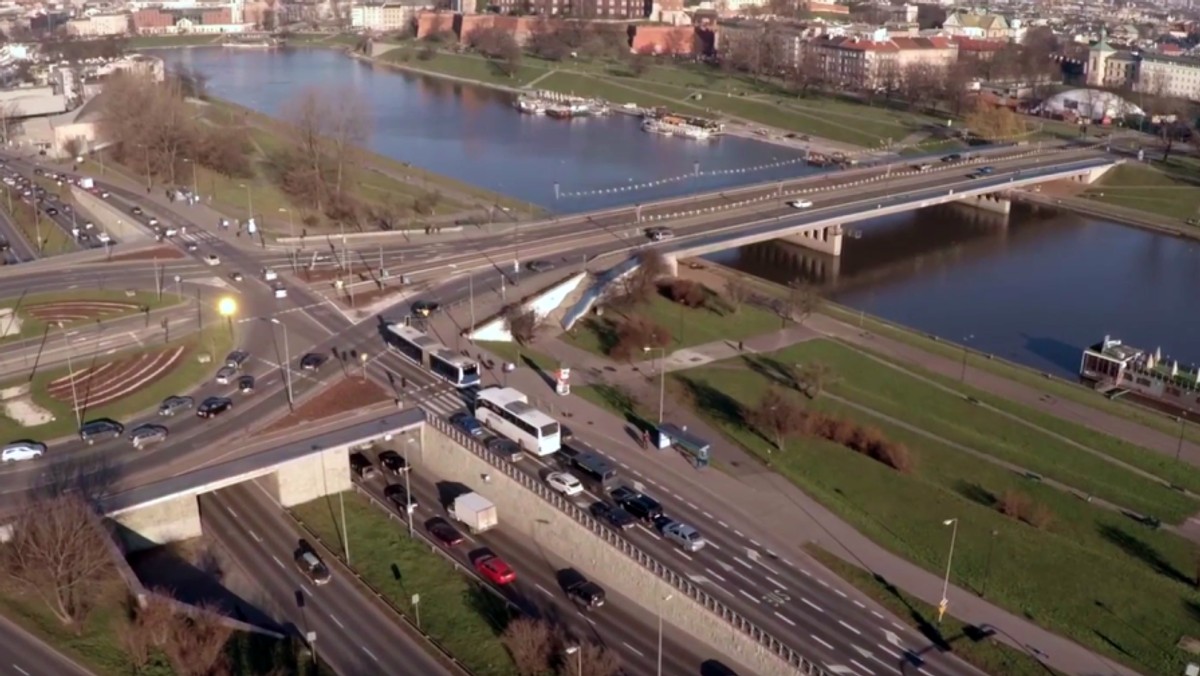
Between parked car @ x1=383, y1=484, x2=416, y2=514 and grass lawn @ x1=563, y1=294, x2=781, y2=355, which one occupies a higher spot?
grass lawn @ x1=563, y1=294, x2=781, y2=355

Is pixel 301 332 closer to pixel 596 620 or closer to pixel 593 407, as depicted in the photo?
pixel 593 407

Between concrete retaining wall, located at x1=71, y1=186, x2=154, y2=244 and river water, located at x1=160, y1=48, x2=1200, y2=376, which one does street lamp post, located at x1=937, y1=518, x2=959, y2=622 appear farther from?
concrete retaining wall, located at x1=71, y1=186, x2=154, y2=244

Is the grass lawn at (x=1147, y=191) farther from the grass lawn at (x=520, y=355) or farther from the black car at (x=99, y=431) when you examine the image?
the black car at (x=99, y=431)

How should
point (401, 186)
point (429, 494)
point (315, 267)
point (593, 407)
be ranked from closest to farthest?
point (429, 494) → point (593, 407) → point (315, 267) → point (401, 186)

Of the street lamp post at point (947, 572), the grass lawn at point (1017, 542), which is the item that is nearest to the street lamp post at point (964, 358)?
the grass lawn at point (1017, 542)

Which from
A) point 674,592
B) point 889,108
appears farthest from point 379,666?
point 889,108

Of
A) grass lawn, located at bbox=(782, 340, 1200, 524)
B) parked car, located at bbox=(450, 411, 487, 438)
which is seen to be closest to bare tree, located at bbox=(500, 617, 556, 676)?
parked car, located at bbox=(450, 411, 487, 438)

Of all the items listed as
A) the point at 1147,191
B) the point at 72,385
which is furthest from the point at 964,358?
the point at 1147,191
